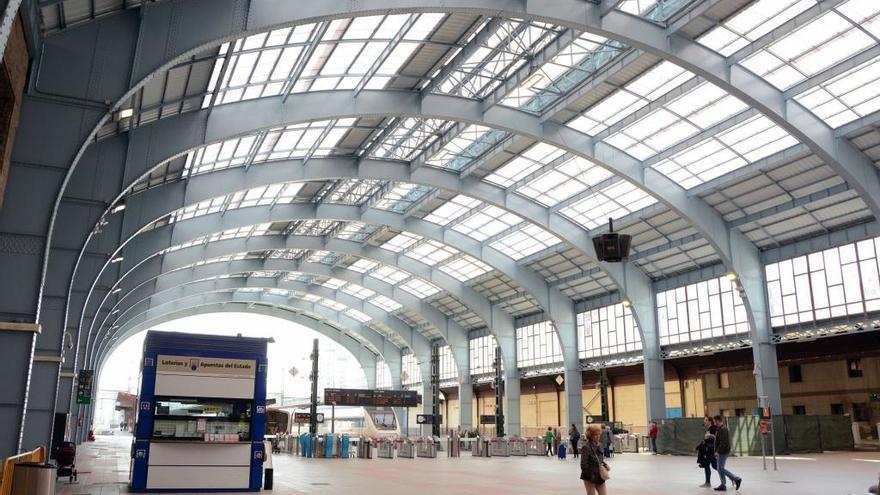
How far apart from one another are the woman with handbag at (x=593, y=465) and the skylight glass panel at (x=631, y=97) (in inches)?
798

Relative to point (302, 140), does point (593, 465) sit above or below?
below

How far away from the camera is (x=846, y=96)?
1133 inches

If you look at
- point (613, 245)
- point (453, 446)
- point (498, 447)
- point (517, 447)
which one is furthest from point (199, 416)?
point (517, 447)

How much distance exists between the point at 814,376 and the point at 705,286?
7.97 m

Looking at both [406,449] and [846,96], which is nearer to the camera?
[846,96]

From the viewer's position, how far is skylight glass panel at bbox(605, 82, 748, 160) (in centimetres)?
3067

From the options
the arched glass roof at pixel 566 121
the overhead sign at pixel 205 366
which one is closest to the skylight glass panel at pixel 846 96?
the arched glass roof at pixel 566 121

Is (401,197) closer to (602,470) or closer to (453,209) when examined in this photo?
(453,209)

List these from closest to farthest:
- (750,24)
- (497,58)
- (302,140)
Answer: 1. (750,24)
2. (497,58)
3. (302,140)

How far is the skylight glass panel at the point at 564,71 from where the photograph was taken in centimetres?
2827

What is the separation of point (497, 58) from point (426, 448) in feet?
75.6

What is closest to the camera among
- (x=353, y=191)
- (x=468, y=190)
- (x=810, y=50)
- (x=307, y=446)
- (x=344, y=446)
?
(x=810, y=50)

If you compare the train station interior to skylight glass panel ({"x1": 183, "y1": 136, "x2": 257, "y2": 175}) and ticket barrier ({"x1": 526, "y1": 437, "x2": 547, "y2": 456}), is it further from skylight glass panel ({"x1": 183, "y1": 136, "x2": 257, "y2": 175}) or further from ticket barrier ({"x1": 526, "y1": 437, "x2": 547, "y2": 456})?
ticket barrier ({"x1": 526, "y1": 437, "x2": 547, "y2": 456})

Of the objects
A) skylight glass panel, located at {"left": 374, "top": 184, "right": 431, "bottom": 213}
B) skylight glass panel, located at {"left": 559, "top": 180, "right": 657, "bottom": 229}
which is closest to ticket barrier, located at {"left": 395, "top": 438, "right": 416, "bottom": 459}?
skylight glass panel, located at {"left": 374, "top": 184, "right": 431, "bottom": 213}
